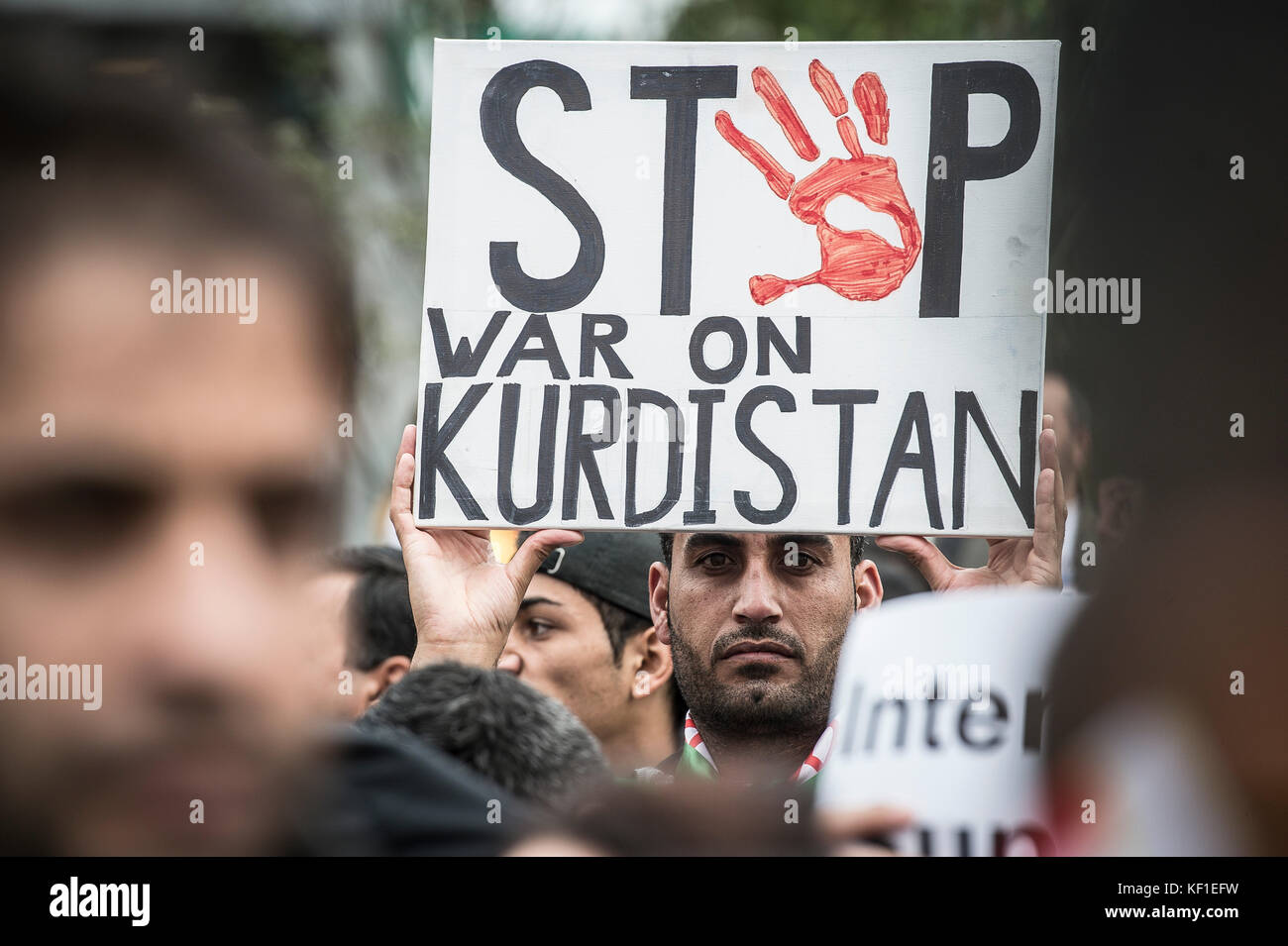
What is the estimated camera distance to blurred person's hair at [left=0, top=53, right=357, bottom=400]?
0.99 m

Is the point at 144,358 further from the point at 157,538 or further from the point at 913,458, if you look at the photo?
the point at 913,458

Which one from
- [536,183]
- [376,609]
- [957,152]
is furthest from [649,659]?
[957,152]

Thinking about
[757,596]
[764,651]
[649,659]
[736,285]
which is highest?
[736,285]

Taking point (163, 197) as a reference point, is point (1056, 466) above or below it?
below

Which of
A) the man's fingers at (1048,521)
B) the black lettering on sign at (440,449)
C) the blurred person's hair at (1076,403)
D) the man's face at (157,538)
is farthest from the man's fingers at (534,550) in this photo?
the man's face at (157,538)

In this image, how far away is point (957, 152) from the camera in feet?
7.30

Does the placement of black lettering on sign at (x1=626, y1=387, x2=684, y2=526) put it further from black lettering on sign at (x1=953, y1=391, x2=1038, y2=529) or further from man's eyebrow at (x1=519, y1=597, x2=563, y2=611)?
man's eyebrow at (x1=519, y1=597, x2=563, y2=611)

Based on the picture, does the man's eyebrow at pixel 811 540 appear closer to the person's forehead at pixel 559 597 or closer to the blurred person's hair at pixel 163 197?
the person's forehead at pixel 559 597

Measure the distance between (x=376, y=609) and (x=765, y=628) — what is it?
3.11 feet

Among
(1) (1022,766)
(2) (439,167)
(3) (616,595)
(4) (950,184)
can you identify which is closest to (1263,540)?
(1) (1022,766)

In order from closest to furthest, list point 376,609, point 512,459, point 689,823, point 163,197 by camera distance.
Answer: point 163,197
point 689,823
point 512,459
point 376,609

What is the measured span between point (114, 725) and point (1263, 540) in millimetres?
1838

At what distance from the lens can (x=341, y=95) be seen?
232 cm

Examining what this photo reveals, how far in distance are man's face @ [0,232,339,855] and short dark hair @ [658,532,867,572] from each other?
1361mm
